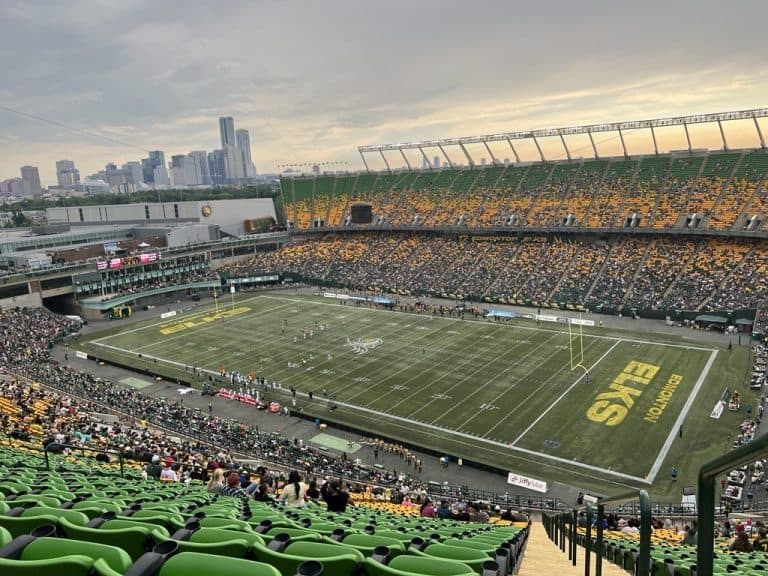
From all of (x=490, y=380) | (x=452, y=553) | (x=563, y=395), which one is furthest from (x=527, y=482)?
(x=452, y=553)

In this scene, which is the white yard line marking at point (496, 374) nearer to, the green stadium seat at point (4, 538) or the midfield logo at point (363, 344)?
the midfield logo at point (363, 344)

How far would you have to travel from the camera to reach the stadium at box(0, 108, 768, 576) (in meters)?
6.64

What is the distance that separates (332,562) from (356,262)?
3085 inches

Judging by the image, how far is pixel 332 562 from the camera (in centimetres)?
395

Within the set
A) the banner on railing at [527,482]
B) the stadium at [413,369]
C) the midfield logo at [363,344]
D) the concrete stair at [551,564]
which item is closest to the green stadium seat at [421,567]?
the stadium at [413,369]

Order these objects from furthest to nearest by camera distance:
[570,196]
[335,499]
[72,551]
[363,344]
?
[570,196] < [363,344] < [335,499] < [72,551]

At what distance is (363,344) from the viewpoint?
52.6m

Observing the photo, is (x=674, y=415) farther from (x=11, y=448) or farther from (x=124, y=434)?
(x=11, y=448)

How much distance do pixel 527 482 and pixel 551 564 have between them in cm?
2006

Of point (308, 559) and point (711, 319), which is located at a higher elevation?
point (308, 559)

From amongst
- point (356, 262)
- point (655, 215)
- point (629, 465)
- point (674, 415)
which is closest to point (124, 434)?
point (629, 465)

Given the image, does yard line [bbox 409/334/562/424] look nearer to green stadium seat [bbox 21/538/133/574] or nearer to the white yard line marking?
the white yard line marking

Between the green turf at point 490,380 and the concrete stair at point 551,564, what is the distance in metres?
18.2

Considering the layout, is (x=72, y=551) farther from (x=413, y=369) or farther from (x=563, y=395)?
(x=413, y=369)
